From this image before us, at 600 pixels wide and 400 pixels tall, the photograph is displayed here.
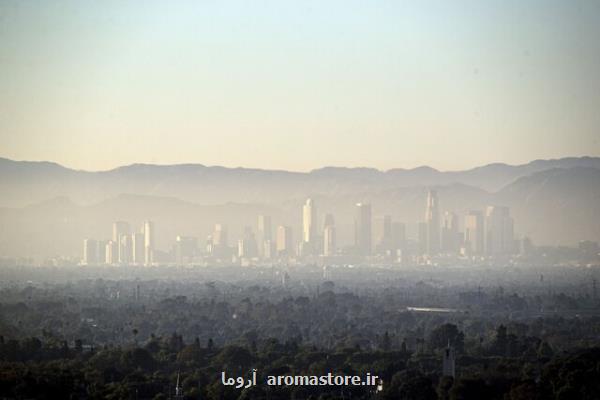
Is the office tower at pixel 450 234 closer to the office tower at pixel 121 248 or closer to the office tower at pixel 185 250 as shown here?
the office tower at pixel 185 250

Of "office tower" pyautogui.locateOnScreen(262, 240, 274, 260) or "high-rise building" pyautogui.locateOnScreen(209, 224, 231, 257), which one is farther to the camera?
"office tower" pyautogui.locateOnScreen(262, 240, 274, 260)

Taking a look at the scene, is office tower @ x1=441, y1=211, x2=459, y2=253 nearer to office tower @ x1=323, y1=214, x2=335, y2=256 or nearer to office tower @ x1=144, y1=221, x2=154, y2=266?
office tower @ x1=323, y1=214, x2=335, y2=256

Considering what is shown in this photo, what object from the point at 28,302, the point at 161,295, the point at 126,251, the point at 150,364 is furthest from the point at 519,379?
the point at 126,251

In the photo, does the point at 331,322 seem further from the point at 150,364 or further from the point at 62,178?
the point at 62,178

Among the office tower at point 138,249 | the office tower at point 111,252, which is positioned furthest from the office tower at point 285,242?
the office tower at point 111,252

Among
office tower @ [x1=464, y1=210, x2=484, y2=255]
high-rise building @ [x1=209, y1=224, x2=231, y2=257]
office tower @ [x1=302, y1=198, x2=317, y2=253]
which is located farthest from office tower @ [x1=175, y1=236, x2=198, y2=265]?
office tower @ [x1=464, y1=210, x2=484, y2=255]

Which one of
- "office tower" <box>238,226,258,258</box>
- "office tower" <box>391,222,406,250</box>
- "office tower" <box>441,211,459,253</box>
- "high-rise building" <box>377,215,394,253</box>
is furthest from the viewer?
"office tower" <box>391,222,406,250</box>
